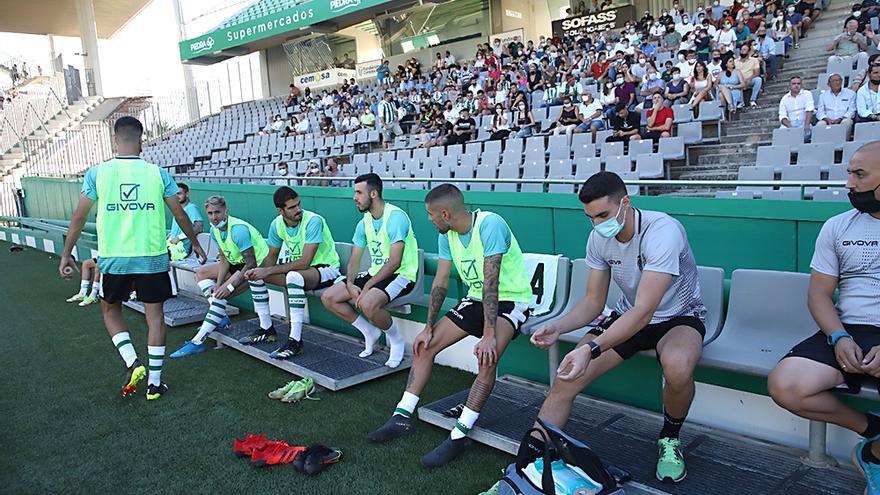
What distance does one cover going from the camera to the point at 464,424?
322cm

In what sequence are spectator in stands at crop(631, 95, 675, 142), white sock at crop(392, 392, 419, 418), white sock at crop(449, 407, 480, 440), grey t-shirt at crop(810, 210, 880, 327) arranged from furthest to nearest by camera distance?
spectator in stands at crop(631, 95, 675, 142) → white sock at crop(392, 392, 419, 418) → white sock at crop(449, 407, 480, 440) → grey t-shirt at crop(810, 210, 880, 327)

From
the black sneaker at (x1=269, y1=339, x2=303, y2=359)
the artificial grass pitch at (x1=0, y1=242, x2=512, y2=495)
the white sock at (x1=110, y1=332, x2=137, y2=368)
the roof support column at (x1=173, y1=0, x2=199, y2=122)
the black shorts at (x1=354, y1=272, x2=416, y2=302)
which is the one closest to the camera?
the artificial grass pitch at (x1=0, y1=242, x2=512, y2=495)

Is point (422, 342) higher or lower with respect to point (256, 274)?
lower

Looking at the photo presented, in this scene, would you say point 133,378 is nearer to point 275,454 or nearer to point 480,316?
point 275,454

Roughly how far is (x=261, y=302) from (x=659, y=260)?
12.4ft

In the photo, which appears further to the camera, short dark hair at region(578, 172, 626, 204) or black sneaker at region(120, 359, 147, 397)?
black sneaker at region(120, 359, 147, 397)

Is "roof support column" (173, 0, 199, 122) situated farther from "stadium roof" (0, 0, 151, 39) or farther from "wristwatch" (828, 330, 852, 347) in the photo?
→ "wristwatch" (828, 330, 852, 347)

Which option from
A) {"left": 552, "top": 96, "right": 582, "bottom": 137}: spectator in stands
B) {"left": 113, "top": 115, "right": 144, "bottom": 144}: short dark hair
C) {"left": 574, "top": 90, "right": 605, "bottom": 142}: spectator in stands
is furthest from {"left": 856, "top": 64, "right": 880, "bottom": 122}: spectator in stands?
{"left": 113, "top": 115, "right": 144, "bottom": 144}: short dark hair

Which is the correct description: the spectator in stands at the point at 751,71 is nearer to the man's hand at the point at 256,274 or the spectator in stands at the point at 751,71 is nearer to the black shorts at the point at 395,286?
the black shorts at the point at 395,286

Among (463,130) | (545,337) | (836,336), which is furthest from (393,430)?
(463,130)

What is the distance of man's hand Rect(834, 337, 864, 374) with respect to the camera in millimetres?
2414

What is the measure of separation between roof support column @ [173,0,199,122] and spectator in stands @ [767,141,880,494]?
28357 millimetres

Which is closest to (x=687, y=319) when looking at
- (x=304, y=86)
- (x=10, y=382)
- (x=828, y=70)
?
(x=10, y=382)

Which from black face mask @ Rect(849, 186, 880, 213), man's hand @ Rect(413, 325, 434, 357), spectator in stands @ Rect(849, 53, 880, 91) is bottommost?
man's hand @ Rect(413, 325, 434, 357)
